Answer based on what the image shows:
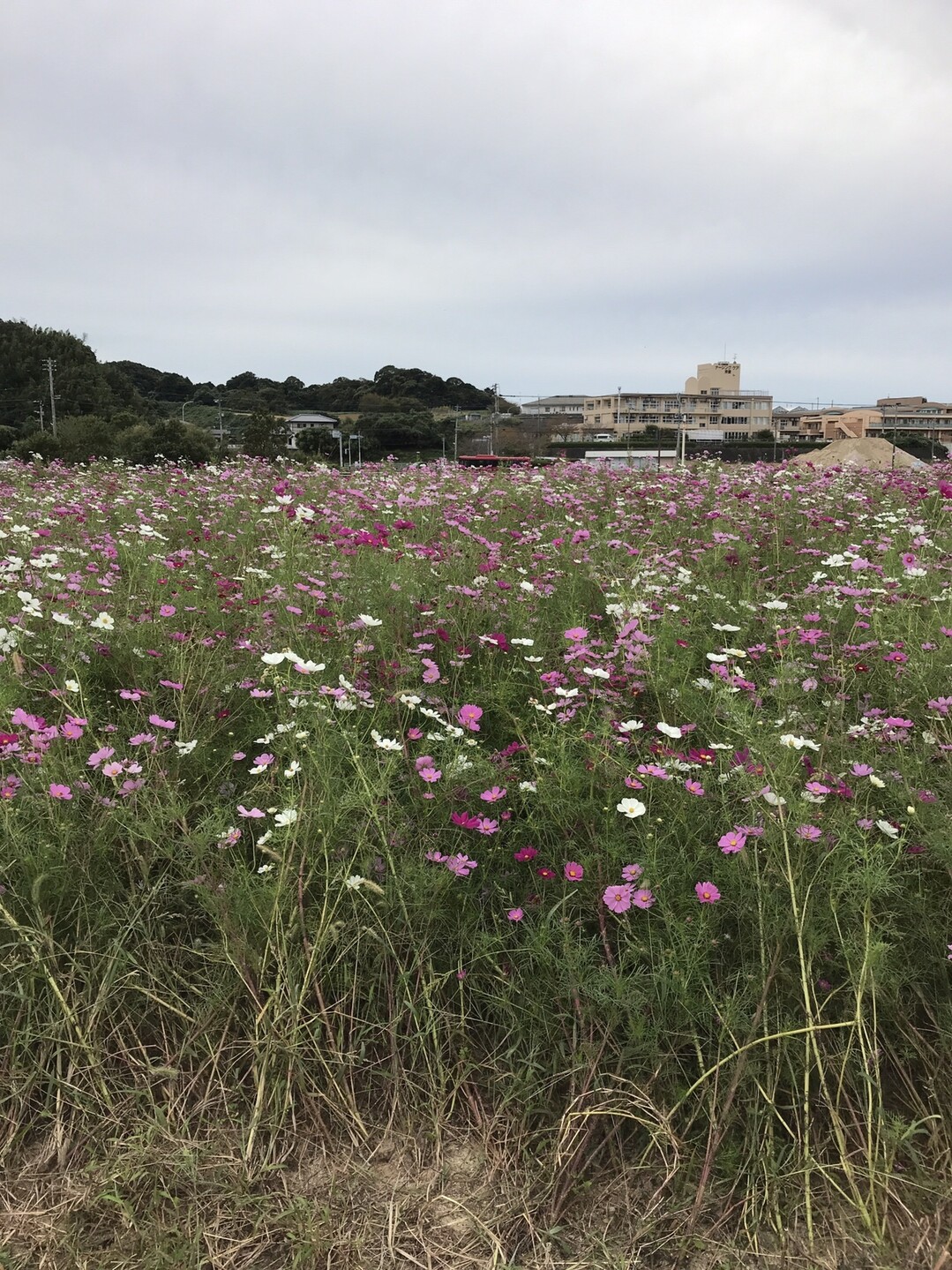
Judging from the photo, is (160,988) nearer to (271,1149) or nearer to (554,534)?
(271,1149)

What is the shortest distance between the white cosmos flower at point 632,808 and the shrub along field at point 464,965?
0.01 meters

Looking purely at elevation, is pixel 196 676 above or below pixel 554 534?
below

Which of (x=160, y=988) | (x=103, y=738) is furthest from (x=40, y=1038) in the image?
(x=103, y=738)

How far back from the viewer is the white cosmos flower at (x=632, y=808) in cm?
178

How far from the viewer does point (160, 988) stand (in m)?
1.73

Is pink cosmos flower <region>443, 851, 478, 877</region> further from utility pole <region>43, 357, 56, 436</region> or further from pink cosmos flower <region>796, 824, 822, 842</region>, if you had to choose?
utility pole <region>43, 357, 56, 436</region>

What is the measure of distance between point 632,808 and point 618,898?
0.80 feet

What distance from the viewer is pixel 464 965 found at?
175 centimetres

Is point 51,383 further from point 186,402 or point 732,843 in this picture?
point 732,843

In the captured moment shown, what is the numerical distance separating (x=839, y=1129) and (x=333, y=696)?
1.49m

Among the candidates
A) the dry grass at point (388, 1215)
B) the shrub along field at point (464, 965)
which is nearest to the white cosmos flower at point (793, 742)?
the shrub along field at point (464, 965)

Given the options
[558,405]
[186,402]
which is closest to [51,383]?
[186,402]

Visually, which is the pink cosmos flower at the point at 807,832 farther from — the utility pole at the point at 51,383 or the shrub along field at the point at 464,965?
the utility pole at the point at 51,383

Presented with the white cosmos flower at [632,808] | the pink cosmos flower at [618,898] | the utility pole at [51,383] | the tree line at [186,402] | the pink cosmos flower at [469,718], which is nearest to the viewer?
the pink cosmos flower at [618,898]
